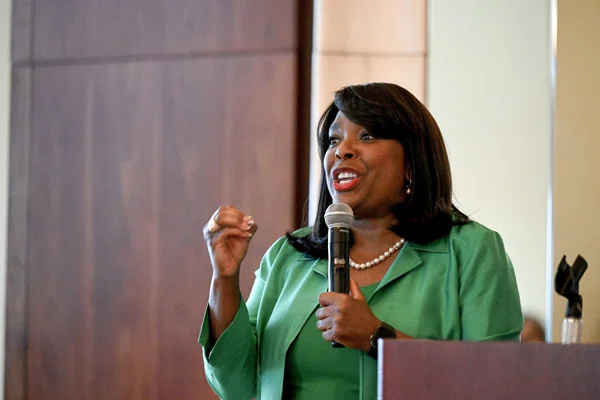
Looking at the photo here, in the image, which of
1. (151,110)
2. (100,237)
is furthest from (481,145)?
(100,237)

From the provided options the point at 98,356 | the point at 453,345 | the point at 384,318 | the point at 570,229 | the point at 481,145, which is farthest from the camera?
the point at 98,356

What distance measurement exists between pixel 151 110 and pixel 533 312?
1.83 m

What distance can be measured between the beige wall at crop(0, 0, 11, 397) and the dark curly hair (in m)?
2.41

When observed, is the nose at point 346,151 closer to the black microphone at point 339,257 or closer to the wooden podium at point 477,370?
the black microphone at point 339,257

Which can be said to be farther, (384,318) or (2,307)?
(2,307)

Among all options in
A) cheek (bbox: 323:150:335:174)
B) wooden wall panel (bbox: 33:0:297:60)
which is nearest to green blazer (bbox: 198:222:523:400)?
cheek (bbox: 323:150:335:174)

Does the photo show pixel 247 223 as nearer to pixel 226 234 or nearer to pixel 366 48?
pixel 226 234

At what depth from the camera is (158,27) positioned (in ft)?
13.2

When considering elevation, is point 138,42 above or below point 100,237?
above

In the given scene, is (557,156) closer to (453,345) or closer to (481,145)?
(481,145)

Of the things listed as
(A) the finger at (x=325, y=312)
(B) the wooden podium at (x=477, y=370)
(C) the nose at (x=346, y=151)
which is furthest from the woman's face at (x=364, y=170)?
(B) the wooden podium at (x=477, y=370)

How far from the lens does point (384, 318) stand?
76.4 inches

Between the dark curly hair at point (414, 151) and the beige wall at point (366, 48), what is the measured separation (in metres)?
1.62

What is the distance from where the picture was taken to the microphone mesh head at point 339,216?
1890 mm
